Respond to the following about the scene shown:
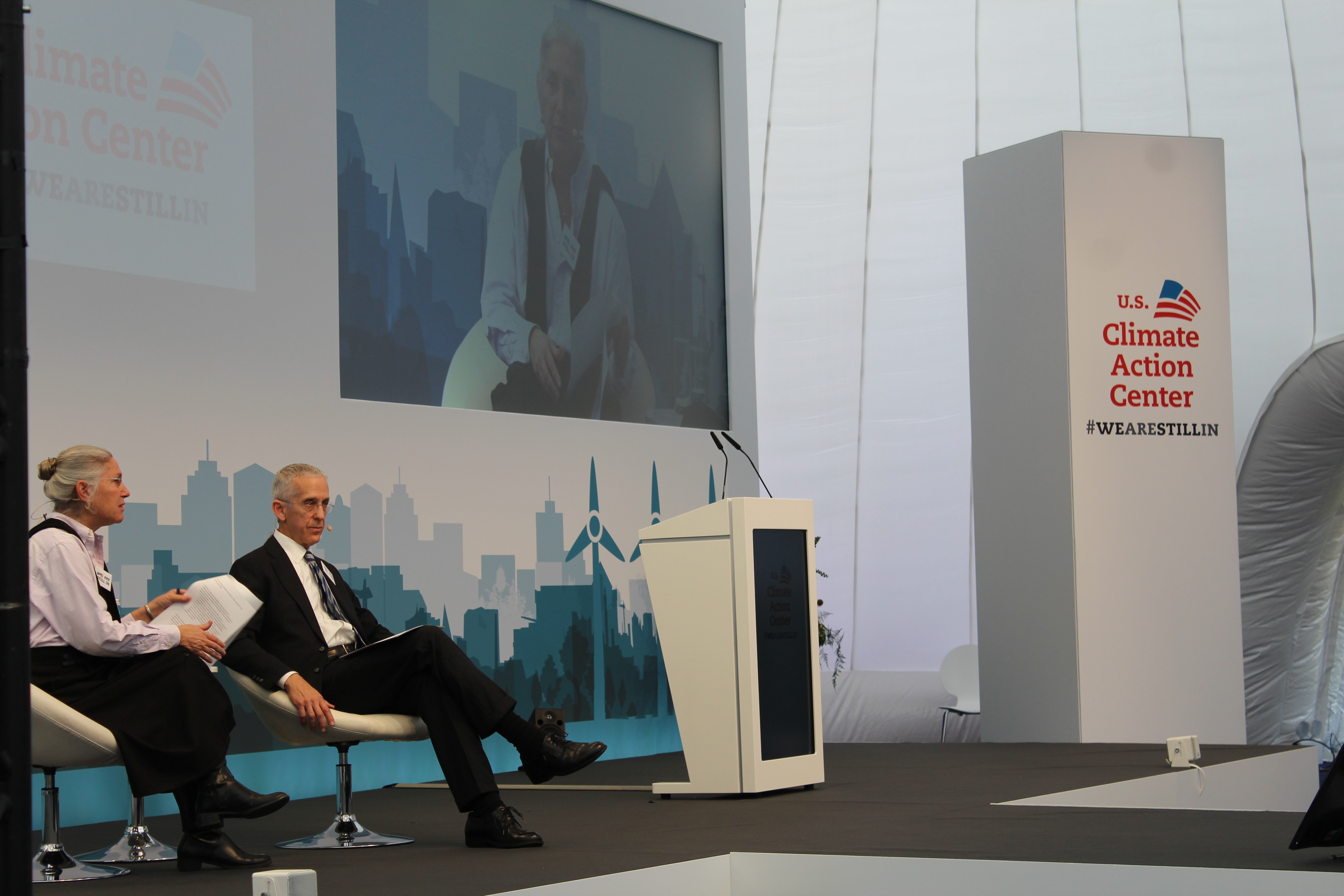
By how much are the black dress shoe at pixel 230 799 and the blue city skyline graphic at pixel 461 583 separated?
1.44 meters

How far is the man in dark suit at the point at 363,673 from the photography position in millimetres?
3322

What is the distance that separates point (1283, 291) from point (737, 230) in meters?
5.37

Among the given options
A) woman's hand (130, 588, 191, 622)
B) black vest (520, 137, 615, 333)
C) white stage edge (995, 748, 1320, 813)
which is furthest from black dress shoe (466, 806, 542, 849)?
black vest (520, 137, 615, 333)

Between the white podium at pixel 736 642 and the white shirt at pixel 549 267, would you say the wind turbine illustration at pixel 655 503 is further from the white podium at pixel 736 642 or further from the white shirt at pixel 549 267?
the white podium at pixel 736 642

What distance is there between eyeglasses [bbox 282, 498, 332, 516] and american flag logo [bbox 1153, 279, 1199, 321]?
4337 millimetres

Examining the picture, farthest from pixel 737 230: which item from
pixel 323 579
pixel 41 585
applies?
pixel 41 585

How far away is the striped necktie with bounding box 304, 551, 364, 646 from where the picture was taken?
3.75 meters

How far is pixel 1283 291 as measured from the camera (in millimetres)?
10641

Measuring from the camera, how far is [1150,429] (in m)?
6.43

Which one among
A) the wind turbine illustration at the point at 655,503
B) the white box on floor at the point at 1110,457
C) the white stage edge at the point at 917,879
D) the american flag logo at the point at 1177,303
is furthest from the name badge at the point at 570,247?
the white stage edge at the point at 917,879

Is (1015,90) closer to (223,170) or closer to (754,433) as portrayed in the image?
(754,433)

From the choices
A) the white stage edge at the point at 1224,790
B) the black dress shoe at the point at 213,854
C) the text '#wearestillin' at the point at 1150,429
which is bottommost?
the white stage edge at the point at 1224,790

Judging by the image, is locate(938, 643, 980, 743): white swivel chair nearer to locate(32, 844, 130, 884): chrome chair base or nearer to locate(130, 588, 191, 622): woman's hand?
locate(130, 588, 191, 622): woman's hand

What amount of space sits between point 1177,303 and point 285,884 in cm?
542
